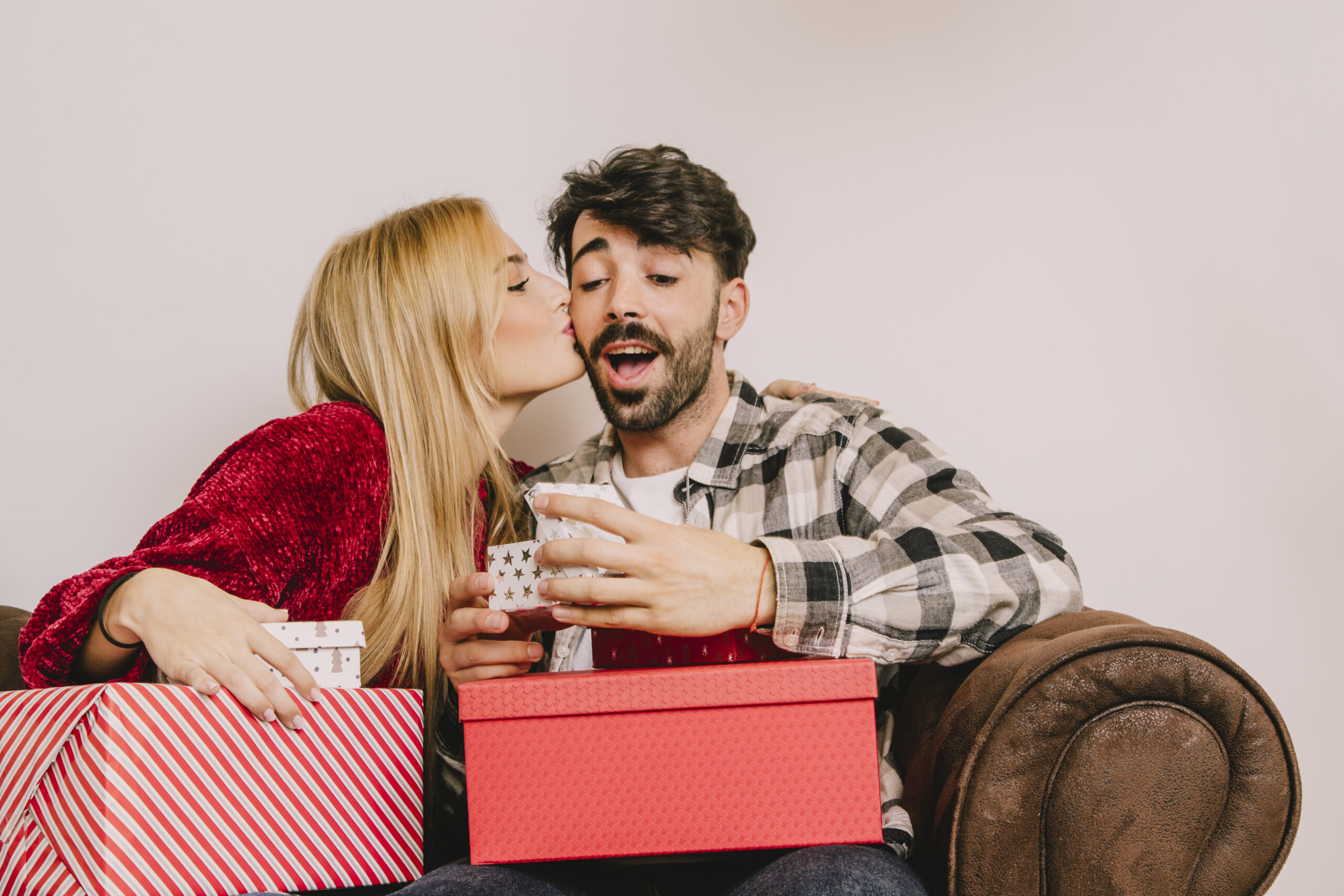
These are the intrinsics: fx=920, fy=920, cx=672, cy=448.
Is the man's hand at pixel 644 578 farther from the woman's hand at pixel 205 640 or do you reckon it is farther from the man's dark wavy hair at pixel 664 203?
the man's dark wavy hair at pixel 664 203

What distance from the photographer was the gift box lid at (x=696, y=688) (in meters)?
0.92

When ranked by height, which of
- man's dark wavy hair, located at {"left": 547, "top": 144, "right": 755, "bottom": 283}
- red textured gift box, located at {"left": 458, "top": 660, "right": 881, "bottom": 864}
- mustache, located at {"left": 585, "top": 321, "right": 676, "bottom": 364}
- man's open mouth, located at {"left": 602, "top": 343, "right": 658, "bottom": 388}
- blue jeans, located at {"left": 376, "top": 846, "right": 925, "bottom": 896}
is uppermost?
man's dark wavy hair, located at {"left": 547, "top": 144, "right": 755, "bottom": 283}

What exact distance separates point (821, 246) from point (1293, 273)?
35.0 inches

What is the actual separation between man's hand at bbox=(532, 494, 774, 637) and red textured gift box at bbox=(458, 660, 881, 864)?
60mm

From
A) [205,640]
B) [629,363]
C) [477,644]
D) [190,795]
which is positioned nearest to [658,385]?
[629,363]

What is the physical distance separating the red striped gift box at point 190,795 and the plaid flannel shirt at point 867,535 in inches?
18.0

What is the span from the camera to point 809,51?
1949 millimetres

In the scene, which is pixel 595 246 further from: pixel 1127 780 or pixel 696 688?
pixel 1127 780

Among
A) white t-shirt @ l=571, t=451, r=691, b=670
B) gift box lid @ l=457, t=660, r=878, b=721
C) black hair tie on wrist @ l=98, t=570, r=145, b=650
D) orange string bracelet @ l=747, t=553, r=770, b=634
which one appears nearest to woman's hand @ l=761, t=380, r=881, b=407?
white t-shirt @ l=571, t=451, r=691, b=670

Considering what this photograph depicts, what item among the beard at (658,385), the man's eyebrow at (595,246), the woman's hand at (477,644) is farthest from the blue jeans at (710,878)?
the man's eyebrow at (595,246)

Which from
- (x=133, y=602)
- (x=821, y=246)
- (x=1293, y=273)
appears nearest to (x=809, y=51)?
(x=821, y=246)

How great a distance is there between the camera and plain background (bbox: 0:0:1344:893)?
1763mm

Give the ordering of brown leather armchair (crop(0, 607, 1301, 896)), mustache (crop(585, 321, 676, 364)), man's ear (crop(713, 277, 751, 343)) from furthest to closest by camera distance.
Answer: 1. man's ear (crop(713, 277, 751, 343))
2. mustache (crop(585, 321, 676, 364))
3. brown leather armchair (crop(0, 607, 1301, 896))

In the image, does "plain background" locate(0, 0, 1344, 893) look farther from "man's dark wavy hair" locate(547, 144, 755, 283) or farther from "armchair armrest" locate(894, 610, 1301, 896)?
"armchair armrest" locate(894, 610, 1301, 896)
